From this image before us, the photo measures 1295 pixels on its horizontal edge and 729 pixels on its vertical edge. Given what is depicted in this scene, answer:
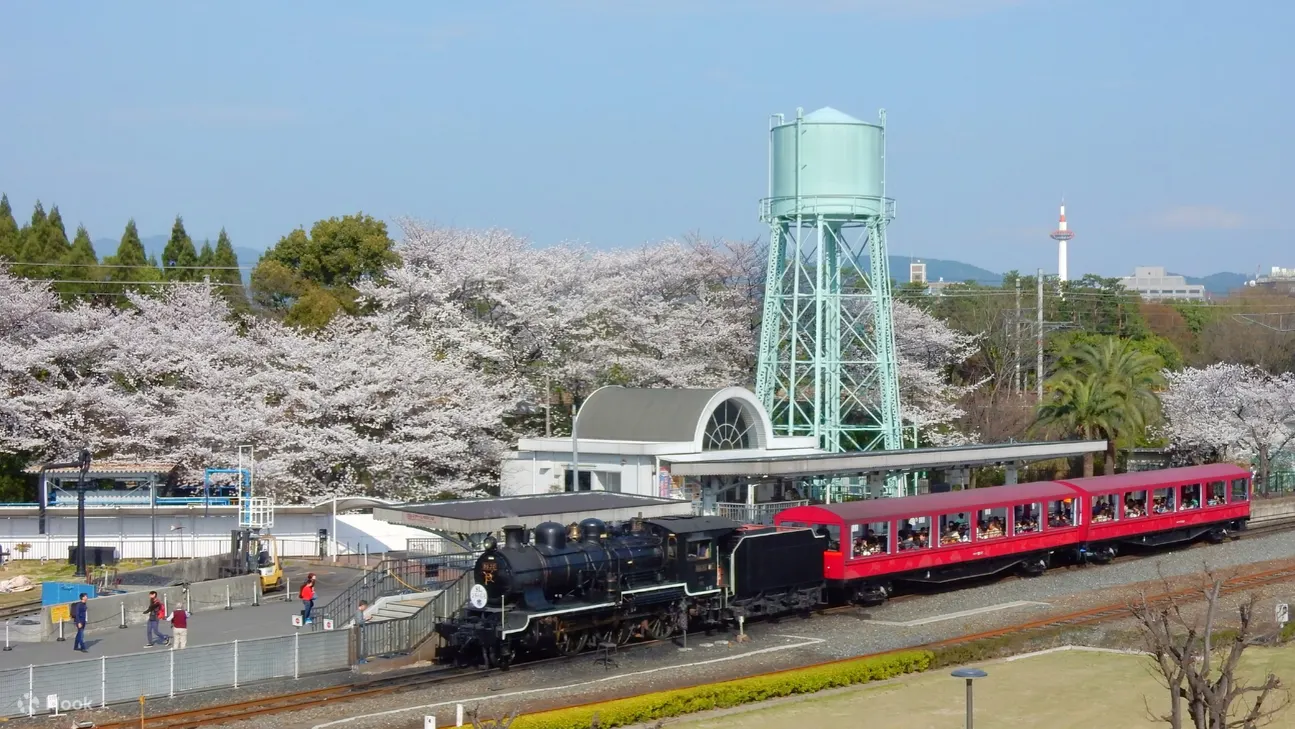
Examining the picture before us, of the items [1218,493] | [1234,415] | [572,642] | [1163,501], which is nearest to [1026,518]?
[1163,501]

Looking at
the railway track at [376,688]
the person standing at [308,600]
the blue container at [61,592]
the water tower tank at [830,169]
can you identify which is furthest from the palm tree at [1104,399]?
the blue container at [61,592]

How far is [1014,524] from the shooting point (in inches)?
1435

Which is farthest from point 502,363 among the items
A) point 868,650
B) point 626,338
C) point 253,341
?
point 868,650

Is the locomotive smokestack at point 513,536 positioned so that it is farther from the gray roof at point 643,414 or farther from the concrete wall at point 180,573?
the gray roof at point 643,414

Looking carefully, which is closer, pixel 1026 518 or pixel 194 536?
pixel 1026 518

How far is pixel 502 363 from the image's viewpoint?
54.9 metres

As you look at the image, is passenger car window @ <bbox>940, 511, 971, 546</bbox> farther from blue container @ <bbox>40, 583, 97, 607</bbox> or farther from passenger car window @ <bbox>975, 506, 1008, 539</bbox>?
blue container @ <bbox>40, 583, 97, 607</bbox>

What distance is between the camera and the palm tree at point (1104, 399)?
178ft

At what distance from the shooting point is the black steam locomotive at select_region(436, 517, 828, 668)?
2553 cm

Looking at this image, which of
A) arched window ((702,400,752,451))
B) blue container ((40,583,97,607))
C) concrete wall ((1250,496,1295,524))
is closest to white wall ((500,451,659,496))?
arched window ((702,400,752,451))

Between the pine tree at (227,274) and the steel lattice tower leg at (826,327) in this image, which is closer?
the steel lattice tower leg at (826,327)

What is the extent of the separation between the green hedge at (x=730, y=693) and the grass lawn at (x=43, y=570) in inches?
843

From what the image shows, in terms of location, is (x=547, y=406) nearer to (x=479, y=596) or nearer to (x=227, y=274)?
(x=479, y=596)

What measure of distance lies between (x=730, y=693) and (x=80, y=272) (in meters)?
53.7
